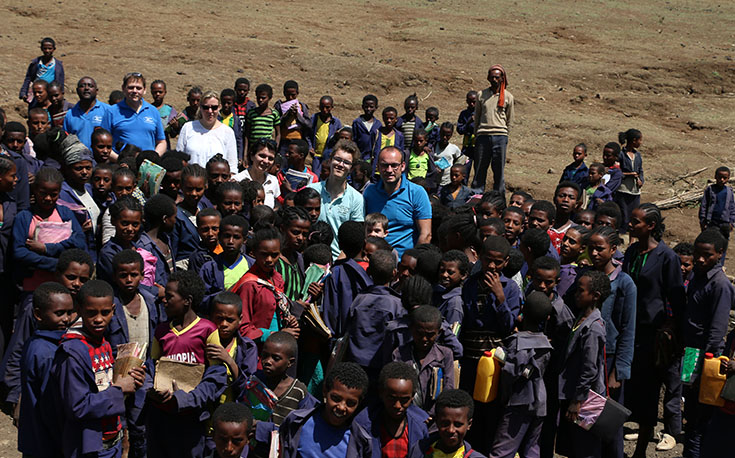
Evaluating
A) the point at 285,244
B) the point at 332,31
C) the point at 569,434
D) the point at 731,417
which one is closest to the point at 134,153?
the point at 285,244

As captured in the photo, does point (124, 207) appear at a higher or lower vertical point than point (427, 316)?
higher

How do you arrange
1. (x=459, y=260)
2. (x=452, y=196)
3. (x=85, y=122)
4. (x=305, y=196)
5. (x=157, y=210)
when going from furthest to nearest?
1. (x=452, y=196)
2. (x=85, y=122)
3. (x=305, y=196)
4. (x=157, y=210)
5. (x=459, y=260)

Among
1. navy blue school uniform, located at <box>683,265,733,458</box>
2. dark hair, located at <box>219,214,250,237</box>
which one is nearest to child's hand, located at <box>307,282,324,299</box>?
dark hair, located at <box>219,214,250,237</box>

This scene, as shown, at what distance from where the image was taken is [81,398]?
13.6ft

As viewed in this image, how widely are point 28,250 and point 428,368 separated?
293 cm

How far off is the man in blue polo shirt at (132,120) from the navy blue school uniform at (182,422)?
413 cm

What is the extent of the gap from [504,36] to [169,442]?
20578 mm

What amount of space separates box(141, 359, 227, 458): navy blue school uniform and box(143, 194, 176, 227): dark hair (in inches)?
55.7

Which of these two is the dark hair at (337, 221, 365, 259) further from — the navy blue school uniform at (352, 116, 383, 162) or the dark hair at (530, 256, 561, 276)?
the navy blue school uniform at (352, 116, 383, 162)

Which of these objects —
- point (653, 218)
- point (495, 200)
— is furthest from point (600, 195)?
point (653, 218)

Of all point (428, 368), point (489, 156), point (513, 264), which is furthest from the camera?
point (489, 156)

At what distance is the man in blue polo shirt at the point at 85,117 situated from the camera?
27.7ft

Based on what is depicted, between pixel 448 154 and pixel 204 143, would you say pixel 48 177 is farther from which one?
pixel 448 154

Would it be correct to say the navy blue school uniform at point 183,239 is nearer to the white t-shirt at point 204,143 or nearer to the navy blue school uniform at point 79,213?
the navy blue school uniform at point 79,213
